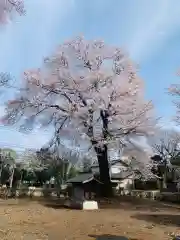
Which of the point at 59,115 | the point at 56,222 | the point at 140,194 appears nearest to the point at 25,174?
the point at 140,194

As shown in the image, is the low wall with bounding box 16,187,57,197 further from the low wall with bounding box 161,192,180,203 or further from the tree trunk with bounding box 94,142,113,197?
the low wall with bounding box 161,192,180,203

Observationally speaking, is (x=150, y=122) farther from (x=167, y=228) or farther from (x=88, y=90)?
(x=167, y=228)

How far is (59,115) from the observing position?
24.6 metres

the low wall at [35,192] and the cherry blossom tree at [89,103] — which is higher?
the cherry blossom tree at [89,103]

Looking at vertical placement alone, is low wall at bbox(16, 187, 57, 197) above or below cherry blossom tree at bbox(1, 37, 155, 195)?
below

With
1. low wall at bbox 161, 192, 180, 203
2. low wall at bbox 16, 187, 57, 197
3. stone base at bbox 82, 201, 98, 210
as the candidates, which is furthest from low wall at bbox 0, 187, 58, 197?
stone base at bbox 82, 201, 98, 210

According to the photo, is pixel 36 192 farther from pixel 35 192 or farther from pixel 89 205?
pixel 89 205

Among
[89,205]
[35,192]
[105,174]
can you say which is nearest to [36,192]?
[35,192]

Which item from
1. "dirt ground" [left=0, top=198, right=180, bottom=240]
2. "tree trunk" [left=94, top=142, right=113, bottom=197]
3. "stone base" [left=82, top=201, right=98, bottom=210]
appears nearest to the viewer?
"dirt ground" [left=0, top=198, right=180, bottom=240]

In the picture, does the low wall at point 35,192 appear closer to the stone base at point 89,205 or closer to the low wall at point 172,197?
the low wall at point 172,197

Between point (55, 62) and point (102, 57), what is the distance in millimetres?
3844

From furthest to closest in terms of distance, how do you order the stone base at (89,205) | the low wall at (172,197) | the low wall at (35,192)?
the low wall at (35,192), the low wall at (172,197), the stone base at (89,205)

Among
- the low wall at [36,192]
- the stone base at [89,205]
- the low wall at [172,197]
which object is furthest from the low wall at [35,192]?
the stone base at [89,205]

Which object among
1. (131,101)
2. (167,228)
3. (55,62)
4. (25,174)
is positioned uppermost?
(55,62)
